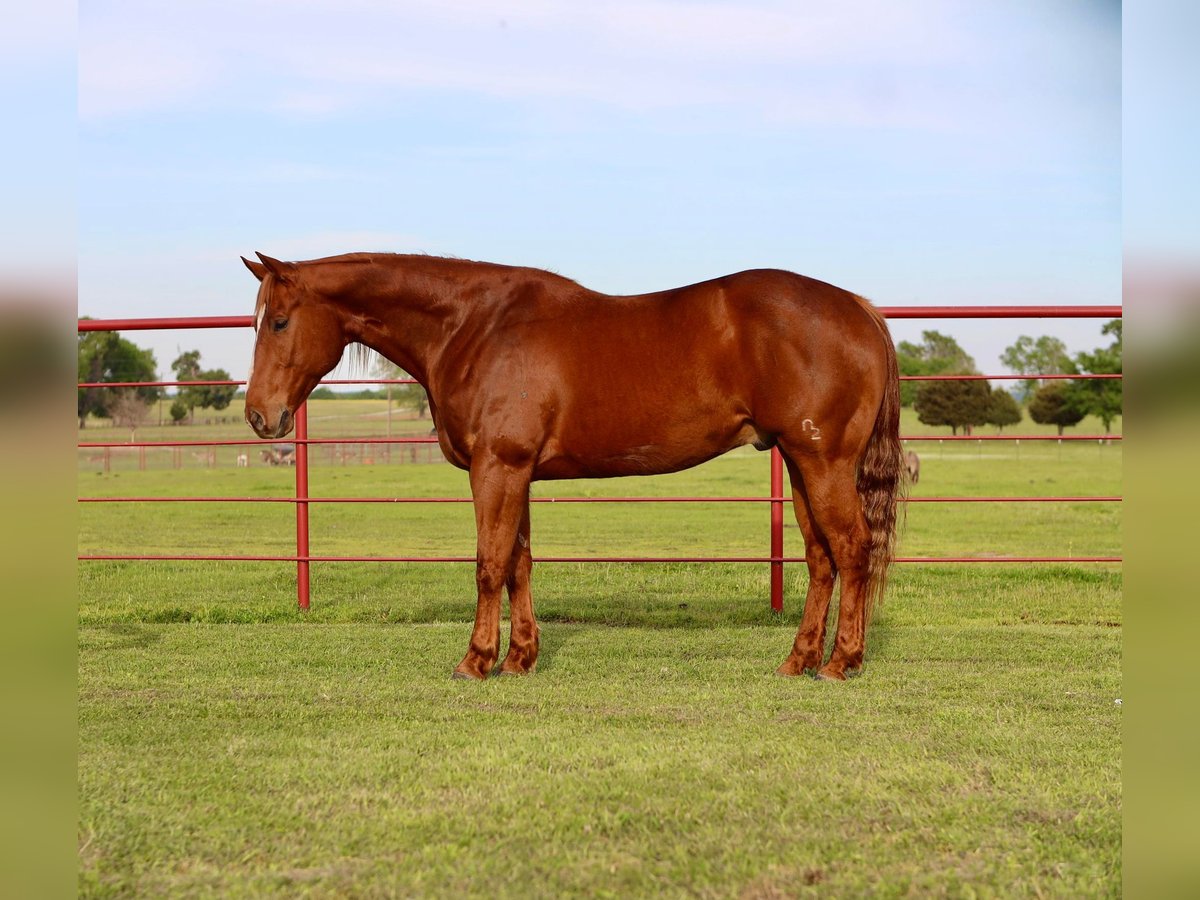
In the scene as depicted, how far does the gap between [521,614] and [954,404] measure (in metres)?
53.2

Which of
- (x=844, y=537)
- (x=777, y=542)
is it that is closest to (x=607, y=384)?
(x=844, y=537)

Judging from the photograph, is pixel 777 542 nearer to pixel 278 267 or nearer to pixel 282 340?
pixel 282 340

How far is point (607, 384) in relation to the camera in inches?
169

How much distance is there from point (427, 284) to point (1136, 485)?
3782 mm

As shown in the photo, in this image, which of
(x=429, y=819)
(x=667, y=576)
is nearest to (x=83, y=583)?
(x=667, y=576)

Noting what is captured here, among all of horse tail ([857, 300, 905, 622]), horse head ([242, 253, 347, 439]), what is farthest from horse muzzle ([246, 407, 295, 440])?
horse tail ([857, 300, 905, 622])

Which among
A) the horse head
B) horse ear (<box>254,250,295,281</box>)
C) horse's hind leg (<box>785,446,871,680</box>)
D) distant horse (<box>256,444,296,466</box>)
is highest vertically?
horse ear (<box>254,250,295,281</box>)

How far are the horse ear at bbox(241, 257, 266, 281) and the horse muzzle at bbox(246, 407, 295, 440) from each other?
0.54 m

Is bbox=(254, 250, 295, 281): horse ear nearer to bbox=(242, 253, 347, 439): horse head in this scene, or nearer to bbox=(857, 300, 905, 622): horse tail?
bbox=(242, 253, 347, 439): horse head

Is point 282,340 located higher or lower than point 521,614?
higher

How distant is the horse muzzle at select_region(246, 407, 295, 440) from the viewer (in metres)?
4.39

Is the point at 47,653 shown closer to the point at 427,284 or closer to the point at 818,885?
the point at 818,885

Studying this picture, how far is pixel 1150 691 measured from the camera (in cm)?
98

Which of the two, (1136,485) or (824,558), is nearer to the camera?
(1136,485)
